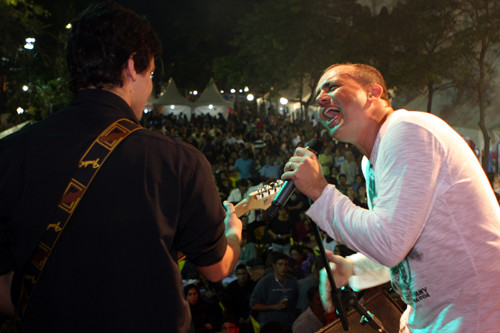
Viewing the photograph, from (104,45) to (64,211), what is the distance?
568 mm

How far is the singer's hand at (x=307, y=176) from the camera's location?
188 centimetres

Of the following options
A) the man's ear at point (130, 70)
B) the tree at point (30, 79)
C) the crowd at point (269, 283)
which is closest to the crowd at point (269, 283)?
the crowd at point (269, 283)

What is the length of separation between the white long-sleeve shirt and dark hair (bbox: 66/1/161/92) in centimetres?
94

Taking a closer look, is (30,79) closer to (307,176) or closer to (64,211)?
(307,176)

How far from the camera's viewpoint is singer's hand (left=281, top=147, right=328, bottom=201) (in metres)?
1.88

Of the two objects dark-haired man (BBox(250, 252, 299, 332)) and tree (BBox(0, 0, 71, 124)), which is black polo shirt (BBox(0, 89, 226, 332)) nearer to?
dark-haired man (BBox(250, 252, 299, 332))

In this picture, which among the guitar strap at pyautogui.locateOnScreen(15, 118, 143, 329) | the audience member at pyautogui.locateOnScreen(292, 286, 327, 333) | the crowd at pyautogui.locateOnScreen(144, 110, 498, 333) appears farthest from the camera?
the crowd at pyautogui.locateOnScreen(144, 110, 498, 333)

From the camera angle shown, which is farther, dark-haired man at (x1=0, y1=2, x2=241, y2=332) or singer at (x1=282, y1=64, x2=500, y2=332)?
singer at (x1=282, y1=64, x2=500, y2=332)

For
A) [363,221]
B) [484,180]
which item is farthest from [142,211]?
[484,180]

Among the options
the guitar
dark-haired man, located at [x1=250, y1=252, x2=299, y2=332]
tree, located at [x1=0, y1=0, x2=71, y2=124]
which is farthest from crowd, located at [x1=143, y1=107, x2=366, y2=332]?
tree, located at [x1=0, y1=0, x2=71, y2=124]

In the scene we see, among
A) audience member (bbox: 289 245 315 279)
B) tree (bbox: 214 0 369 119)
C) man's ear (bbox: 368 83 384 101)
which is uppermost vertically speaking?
tree (bbox: 214 0 369 119)

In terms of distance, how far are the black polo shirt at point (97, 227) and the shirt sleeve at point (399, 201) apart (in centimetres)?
67

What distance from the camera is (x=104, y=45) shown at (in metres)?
1.53

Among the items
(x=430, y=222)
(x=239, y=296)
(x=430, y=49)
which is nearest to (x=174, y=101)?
(x=430, y=49)
